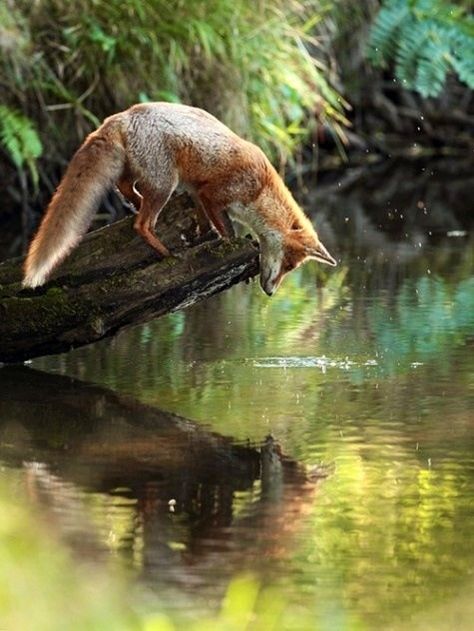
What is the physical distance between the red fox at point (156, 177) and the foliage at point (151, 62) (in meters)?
5.22

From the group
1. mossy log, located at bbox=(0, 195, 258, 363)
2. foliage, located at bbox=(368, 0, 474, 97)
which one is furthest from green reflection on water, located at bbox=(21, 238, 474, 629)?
foliage, located at bbox=(368, 0, 474, 97)

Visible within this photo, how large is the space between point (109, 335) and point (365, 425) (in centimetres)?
135

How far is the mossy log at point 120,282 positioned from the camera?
252 inches

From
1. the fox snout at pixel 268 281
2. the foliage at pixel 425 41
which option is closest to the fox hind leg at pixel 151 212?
the fox snout at pixel 268 281

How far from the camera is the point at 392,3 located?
599 inches

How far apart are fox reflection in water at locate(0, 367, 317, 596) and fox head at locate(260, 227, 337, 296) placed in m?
0.95

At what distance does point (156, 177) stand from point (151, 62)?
6.05 metres

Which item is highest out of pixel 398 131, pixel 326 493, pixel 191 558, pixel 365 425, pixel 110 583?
Answer: pixel 110 583

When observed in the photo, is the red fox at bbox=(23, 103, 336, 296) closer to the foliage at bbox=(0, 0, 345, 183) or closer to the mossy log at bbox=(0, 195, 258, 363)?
the mossy log at bbox=(0, 195, 258, 363)

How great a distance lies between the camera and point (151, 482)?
5.01 metres

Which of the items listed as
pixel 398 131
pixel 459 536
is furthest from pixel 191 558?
pixel 398 131

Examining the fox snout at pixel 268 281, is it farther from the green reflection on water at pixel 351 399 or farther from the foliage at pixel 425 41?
the foliage at pixel 425 41

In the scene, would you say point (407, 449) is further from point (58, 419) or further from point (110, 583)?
point (110, 583)

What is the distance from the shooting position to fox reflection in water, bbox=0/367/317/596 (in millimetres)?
4266
